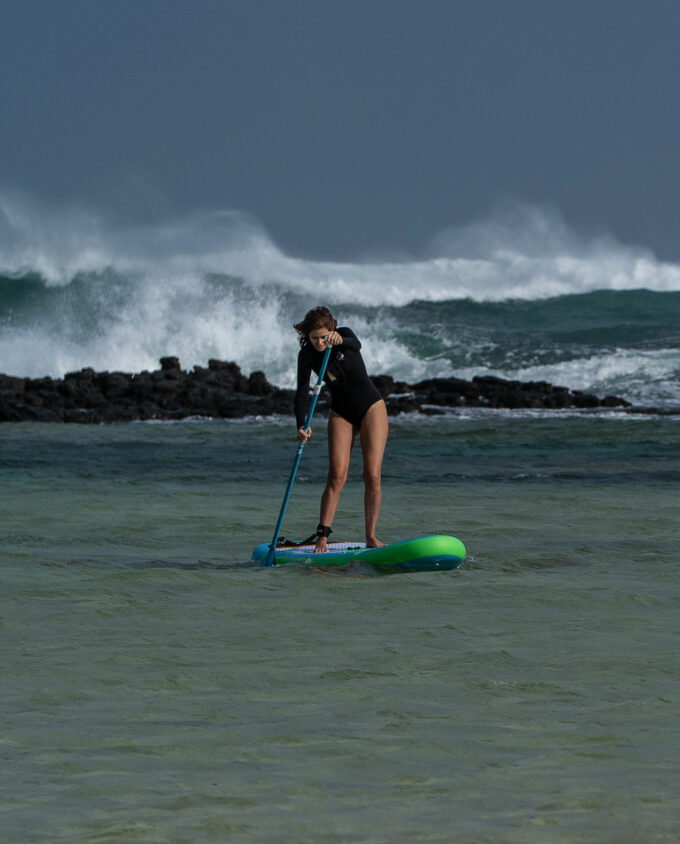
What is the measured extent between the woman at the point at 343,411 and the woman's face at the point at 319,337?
0.03 metres

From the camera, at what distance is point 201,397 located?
1180 inches

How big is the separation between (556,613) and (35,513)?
6.46 m

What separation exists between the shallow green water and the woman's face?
1.45 metres

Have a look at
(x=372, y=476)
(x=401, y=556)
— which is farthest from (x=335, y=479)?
(x=401, y=556)

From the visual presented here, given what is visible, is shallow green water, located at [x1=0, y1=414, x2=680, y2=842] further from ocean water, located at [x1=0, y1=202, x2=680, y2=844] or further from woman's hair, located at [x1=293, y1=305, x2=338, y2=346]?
woman's hair, located at [x1=293, y1=305, x2=338, y2=346]

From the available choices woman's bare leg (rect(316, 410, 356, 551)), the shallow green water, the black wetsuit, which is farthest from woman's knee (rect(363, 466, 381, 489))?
the shallow green water

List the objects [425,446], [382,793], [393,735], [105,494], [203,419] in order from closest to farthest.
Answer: [382,793] → [393,735] → [105,494] → [425,446] → [203,419]

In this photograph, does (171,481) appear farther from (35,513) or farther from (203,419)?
(203,419)

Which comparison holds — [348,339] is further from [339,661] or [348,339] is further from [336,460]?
[339,661]

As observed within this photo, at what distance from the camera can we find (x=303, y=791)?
12.9 feet

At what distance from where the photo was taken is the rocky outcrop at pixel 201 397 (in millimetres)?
28000

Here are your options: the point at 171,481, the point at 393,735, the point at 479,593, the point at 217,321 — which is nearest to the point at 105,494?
the point at 171,481

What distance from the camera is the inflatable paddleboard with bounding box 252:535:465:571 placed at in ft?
27.3

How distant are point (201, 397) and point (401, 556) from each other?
21901mm
